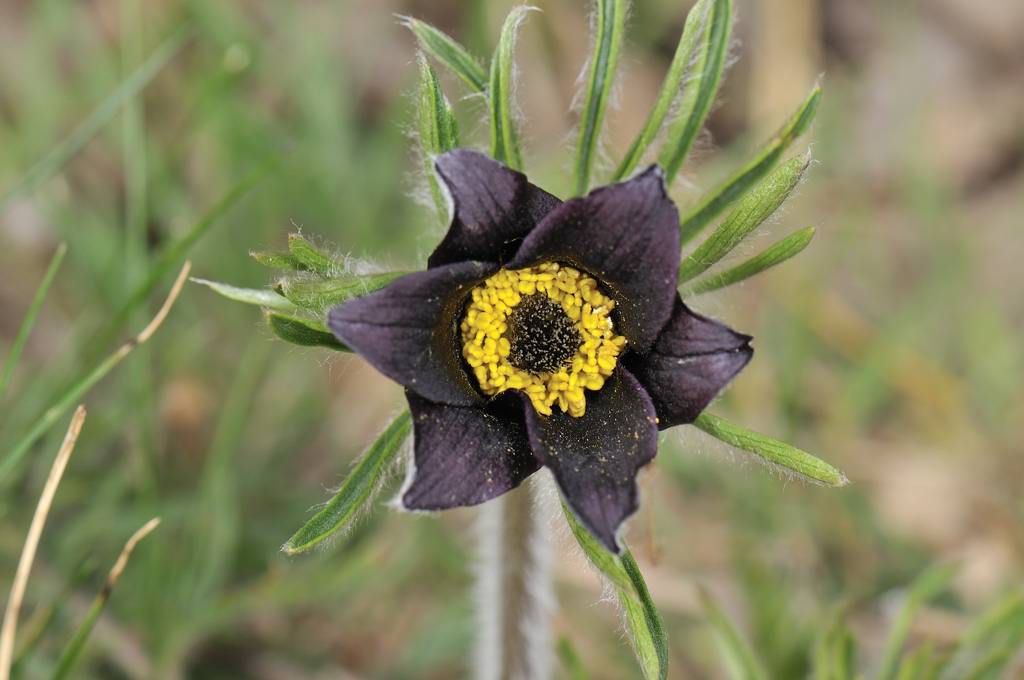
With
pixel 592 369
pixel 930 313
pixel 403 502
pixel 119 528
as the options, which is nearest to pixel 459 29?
pixel 930 313

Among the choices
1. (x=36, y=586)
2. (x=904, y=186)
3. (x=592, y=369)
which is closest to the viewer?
(x=592, y=369)

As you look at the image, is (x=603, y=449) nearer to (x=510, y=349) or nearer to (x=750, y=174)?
(x=510, y=349)

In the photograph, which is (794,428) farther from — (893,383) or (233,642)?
(233,642)

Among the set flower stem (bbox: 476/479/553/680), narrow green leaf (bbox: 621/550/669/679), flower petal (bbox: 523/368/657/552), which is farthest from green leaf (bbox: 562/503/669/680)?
flower stem (bbox: 476/479/553/680)

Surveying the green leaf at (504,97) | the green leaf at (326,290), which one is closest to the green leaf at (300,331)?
the green leaf at (326,290)

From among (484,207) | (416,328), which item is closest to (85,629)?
(416,328)

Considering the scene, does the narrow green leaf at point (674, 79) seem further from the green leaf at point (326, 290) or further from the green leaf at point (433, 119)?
the green leaf at point (326, 290)
